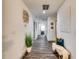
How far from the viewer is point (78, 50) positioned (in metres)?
1.74

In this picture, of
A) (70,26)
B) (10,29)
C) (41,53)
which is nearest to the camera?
(10,29)

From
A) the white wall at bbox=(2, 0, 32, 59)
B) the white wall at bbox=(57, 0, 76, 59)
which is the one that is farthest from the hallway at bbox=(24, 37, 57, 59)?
the white wall at bbox=(2, 0, 32, 59)

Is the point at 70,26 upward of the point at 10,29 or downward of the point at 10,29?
upward

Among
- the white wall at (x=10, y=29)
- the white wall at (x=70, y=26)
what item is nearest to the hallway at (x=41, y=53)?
the white wall at (x=70, y=26)

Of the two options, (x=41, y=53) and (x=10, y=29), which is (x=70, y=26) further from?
(x=41, y=53)

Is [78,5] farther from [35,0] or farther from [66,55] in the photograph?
[35,0]

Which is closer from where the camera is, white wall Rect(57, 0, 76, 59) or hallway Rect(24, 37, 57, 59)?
white wall Rect(57, 0, 76, 59)

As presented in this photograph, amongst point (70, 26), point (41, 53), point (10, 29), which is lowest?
point (41, 53)

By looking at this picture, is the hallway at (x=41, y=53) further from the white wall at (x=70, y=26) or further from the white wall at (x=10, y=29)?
the white wall at (x=10, y=29)

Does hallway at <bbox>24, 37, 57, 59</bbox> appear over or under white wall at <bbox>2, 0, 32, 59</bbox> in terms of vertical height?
under

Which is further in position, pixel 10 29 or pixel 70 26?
pixel 70 26

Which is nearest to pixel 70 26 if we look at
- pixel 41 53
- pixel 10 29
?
pixel 10 29

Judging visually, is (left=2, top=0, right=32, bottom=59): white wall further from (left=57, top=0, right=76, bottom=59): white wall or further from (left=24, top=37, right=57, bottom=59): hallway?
(left=24, top=37, right=57, bottom=59): hallway

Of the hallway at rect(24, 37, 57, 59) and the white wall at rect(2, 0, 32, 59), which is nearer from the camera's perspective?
the white wall at rect(2, 0, 32, 59)
